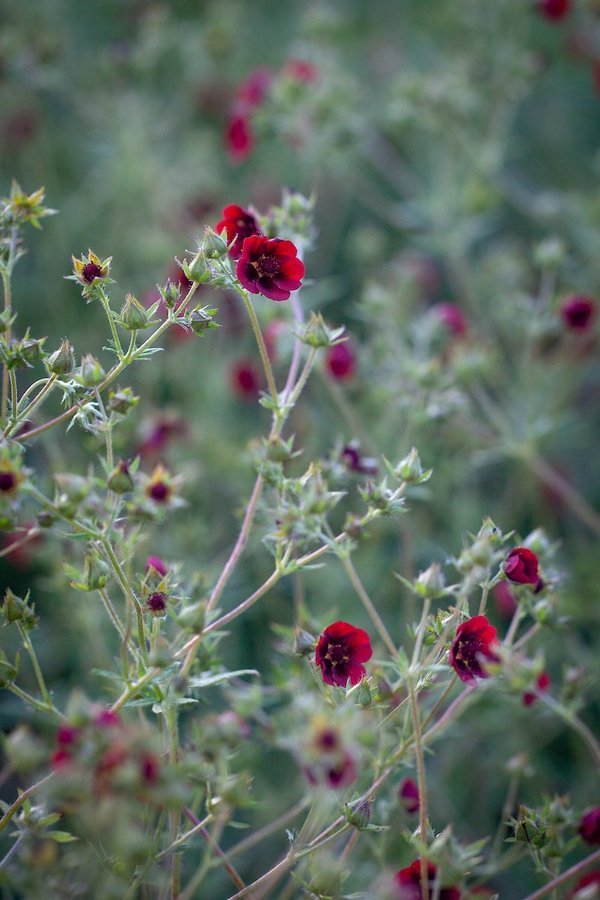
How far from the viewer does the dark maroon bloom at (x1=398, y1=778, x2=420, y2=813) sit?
4.80ft

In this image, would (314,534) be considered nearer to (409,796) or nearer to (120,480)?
(120,480)

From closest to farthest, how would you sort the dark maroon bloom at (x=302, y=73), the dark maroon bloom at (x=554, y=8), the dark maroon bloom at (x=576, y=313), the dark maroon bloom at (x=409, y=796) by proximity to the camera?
the dark maroon bloom at (x=409, y=796) < the dark maroon bloom at (x=576, y=313) < the dark maroon bloom at (x=302, y=73) < the dark maroon bloom at (x=554, y=8)

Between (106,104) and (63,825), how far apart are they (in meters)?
2.36

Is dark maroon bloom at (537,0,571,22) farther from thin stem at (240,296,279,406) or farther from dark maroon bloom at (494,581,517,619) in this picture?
thin stem at (240,296,279,406)

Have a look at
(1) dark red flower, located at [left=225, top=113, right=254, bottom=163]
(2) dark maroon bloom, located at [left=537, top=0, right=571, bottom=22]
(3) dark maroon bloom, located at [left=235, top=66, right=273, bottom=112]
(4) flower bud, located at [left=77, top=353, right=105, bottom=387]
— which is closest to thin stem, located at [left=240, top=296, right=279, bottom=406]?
(4) flower bud, located at [left=77, top=353, right=105, bottom=387]

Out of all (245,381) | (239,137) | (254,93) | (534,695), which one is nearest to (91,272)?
(534,695)

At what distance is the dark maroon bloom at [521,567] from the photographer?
4.09 ft

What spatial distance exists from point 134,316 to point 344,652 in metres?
0.58

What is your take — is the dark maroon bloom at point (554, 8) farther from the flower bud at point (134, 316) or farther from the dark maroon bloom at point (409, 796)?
the dark maroon bloom at point (409, 796)

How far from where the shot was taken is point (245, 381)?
2.39m

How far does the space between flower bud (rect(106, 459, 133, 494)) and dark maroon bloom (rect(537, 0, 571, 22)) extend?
232 centimetres

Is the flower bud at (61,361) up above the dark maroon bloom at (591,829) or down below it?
above

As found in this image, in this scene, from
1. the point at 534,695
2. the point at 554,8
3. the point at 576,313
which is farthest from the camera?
the point at 554,8

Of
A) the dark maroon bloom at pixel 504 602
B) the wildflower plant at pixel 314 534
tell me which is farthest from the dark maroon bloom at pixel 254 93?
the dark maroon bloom at pixel 504 602
